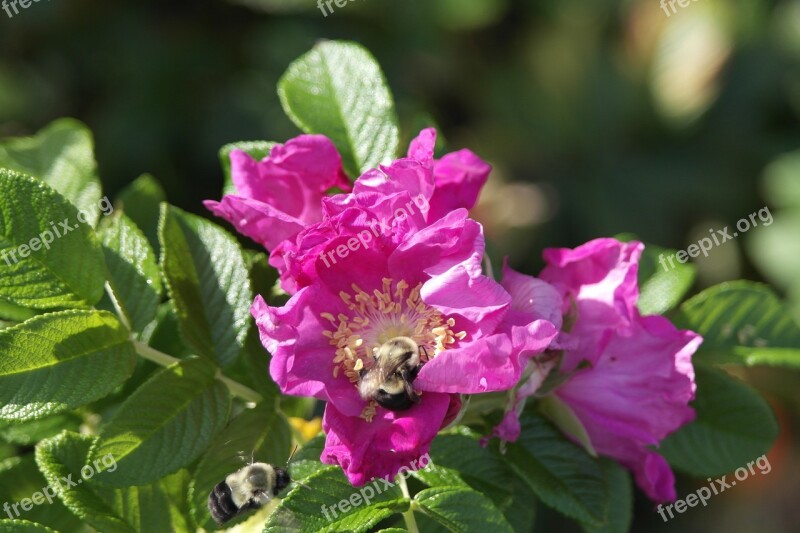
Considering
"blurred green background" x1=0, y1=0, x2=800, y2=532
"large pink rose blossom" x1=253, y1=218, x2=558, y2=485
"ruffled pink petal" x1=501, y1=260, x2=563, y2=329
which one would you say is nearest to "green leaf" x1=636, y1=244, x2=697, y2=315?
"ruffled pink petal" x1=501, y1=260, x2=563, y2=329

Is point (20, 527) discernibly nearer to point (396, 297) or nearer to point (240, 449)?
point (240, 449)

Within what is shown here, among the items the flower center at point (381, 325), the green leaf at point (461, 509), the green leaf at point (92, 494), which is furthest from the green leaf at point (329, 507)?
the green leaf at point (92, 494)

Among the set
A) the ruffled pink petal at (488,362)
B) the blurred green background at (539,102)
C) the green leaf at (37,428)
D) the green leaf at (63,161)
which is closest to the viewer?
the ruffled pink petal at (488,362)

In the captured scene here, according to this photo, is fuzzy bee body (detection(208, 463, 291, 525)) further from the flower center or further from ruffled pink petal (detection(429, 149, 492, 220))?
ruffled pink petal (detection(429, 149, 492, 220))

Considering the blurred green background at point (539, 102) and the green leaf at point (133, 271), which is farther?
the blurred green background at point (539, 102)

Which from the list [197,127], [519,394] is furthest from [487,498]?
[197,127]

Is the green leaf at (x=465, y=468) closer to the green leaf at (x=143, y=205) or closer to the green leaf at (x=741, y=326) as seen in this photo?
the green leaf at (x=741, y=326)

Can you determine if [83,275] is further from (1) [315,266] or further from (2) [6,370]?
(1) [315,266]
